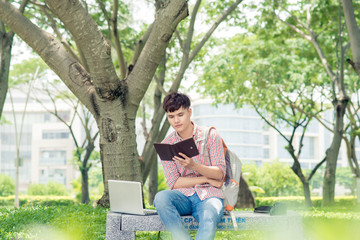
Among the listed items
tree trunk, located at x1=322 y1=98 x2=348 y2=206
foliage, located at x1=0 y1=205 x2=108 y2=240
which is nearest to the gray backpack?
foliage, located at x1=0 y1=205 x2=108 y2=240

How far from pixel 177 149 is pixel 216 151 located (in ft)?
1.45

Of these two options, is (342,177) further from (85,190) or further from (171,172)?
(171,172)

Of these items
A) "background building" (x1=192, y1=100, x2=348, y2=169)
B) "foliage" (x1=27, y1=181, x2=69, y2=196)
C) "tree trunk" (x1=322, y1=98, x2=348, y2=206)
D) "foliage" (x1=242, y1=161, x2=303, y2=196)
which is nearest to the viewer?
"tree trunk" (x1=322, y1=98, x2=348, y2=206)

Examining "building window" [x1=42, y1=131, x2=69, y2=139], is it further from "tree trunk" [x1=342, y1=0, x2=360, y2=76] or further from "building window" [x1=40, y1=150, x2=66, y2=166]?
"tree trunk" [x1=342, y1=0, x2=360, y2=76]

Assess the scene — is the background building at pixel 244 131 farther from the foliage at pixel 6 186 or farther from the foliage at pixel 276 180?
the foliage at pixel 6 186

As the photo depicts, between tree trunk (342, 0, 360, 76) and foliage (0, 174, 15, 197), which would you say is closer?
tree trunk (342, 0, 360, 76)

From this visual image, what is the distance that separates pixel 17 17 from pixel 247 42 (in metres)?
11.1

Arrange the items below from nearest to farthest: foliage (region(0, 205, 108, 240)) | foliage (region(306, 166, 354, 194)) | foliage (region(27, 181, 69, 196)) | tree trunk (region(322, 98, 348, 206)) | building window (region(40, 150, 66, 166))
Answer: foliage (region(0, 205, 108, 240)) → tree trunk (region(322, 98, 348, 206)) → foliage (region(27, 181, 69, 196)) → foliage (region(306, 166, 354, 194)) → building window (region(40, 150, 66, 166))

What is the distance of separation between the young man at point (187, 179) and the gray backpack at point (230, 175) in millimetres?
36

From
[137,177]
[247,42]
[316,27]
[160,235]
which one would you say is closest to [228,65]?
[247,42]

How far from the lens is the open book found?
3.50 meters

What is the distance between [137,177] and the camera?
244 inches

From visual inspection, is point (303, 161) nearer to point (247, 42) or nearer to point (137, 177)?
point (247, 42)

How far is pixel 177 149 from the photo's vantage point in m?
3.57
